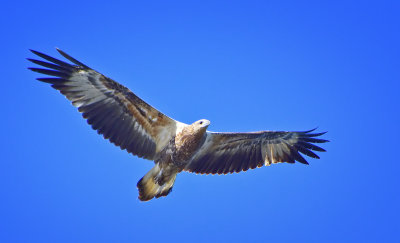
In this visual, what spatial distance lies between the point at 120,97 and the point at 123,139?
80cm

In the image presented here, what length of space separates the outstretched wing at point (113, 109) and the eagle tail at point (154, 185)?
41cm

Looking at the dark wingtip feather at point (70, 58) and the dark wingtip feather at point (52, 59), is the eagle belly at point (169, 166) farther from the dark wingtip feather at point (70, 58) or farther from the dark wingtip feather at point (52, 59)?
the dark wingtip feather at point (52, 59)

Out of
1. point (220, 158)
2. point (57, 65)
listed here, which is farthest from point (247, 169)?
point (57, 65)

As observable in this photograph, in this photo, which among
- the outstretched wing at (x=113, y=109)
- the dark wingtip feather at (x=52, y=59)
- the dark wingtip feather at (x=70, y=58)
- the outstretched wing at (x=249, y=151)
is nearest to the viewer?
the dark wingtip feather at (x=70, y=58)

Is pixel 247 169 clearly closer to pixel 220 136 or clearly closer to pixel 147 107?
pixel 220 136

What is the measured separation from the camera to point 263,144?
12203 millimetres

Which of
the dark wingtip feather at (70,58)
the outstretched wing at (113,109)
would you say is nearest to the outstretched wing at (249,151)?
the outstretched wing at (113,109)

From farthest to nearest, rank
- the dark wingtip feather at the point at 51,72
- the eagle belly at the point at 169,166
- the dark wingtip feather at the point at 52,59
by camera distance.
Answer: the eagle belly at the point at 169,166
the dark wingtip feather at the point at 51,72
the dark wingtip feather at the point at 52,59

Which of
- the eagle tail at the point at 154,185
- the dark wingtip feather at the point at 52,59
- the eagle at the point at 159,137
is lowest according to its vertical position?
the eagle tail at the point at 154,185

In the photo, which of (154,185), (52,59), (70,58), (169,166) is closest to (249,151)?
(169,166)

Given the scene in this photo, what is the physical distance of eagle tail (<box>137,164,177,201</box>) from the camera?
11273mm

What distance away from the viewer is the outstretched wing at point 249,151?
39.1 feet

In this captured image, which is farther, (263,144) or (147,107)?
(263,144)

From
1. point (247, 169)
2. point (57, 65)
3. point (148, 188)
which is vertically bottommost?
point (148, 188)
